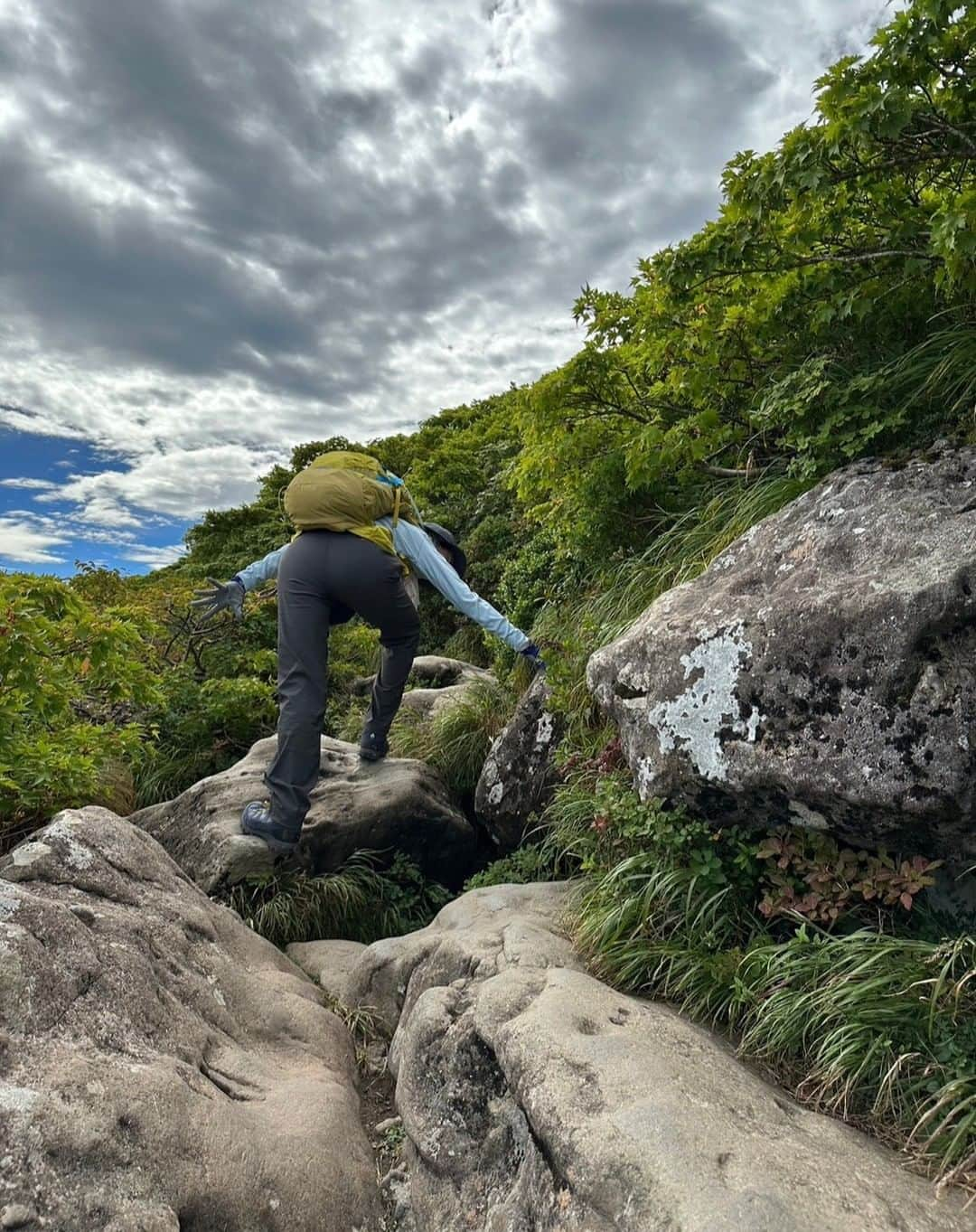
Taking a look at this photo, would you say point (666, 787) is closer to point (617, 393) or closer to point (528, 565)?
point (617, 393)

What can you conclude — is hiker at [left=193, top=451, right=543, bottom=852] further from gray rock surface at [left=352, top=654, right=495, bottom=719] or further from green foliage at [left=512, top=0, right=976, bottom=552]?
gray rock surface at [left=352, top=654, right=495, bottom=719]

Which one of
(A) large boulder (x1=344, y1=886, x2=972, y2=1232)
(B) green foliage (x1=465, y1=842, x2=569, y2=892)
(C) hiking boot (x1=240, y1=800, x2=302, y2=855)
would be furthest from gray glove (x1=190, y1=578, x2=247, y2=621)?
(A) large boulder (x1=344, y1=886, x2=972, y2=1232)

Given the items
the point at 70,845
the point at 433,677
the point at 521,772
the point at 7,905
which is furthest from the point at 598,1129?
the point at 433,677

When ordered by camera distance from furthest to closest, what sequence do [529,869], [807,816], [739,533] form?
[529,869] < [739,533] < [807,816]

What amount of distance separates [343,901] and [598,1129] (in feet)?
11.4

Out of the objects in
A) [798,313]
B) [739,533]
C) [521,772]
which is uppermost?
[798,313]

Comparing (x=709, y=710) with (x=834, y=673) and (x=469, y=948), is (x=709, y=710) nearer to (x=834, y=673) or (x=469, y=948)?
(x=834, y=673)

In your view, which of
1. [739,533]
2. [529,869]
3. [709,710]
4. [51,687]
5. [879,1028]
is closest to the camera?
[879,1028]

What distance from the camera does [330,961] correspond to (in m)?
4.60

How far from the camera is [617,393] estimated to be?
18.0ft

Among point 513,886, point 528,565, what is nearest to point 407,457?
point 528,565

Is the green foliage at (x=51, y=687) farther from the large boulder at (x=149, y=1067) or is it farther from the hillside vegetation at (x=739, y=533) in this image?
Answer: the large boulder at (x=149, y=1067)

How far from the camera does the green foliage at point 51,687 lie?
3.77m

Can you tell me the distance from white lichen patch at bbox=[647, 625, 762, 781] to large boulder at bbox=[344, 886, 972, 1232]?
107cm
